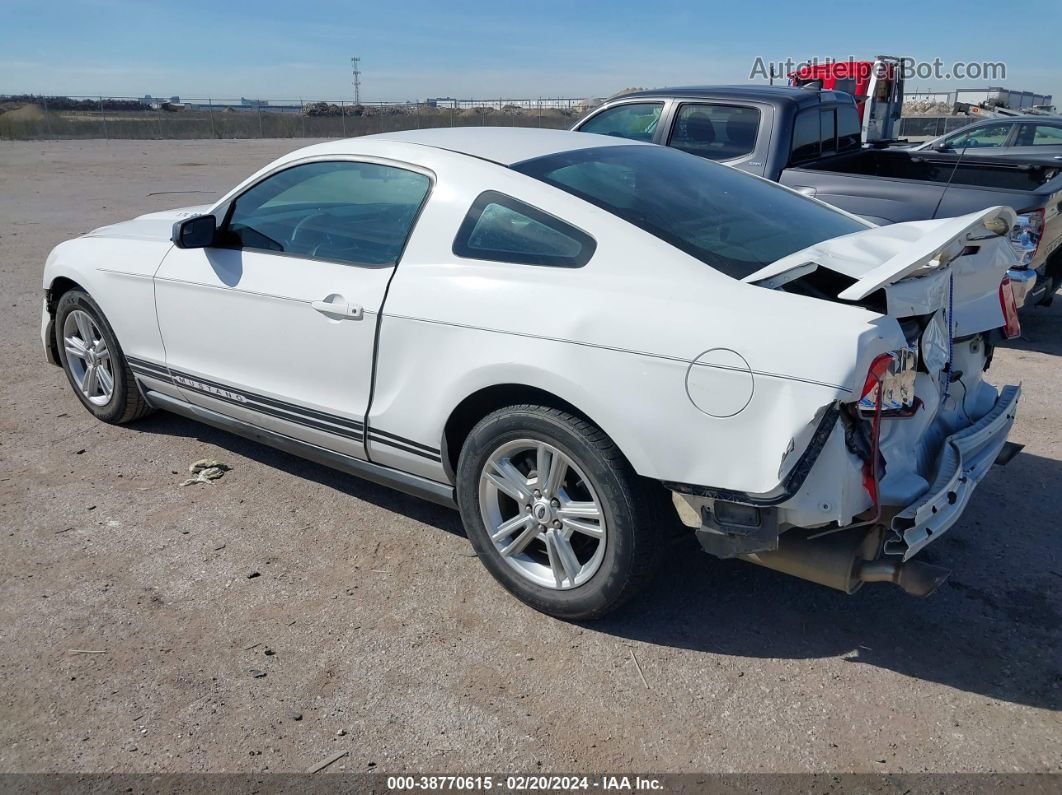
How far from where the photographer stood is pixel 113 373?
4953 mm

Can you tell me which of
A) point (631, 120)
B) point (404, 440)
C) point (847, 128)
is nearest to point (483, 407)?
point (404, 440)

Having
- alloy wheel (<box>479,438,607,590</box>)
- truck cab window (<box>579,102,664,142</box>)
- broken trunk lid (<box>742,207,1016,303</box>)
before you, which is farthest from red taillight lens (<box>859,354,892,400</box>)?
truck cab window (<box>579,102,664,142</box>)

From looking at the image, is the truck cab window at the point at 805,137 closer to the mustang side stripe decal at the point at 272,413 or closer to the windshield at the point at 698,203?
the windshield at the point at 698,203

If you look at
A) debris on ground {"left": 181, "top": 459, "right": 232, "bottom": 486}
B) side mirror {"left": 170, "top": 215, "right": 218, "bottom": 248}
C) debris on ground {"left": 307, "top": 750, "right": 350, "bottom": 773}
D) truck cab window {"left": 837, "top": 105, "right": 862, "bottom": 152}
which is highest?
truck cab window {"left": 837, "top": 105, "right": 862, "bottom": 152}

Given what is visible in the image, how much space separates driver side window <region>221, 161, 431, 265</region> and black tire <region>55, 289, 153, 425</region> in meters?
1.13

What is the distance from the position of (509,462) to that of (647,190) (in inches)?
46.9

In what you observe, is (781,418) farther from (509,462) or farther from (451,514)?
(451,514)

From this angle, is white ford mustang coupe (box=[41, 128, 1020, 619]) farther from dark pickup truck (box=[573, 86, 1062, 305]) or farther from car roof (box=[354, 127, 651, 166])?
dark pickup truck (box=[573, 86, 1062, 305])

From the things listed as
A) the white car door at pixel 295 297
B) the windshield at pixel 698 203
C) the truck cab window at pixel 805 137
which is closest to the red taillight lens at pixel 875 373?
the windshield at pixel 698 203

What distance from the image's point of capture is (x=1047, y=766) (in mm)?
2535

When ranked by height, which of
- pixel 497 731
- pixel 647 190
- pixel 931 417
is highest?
pixel 647 190

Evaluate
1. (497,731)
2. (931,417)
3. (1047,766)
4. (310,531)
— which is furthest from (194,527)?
(1047,766)

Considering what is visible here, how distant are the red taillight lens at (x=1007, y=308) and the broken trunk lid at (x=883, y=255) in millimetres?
271

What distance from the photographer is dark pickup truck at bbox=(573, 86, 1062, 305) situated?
6.06 metres
